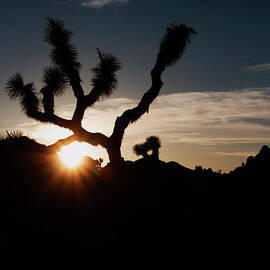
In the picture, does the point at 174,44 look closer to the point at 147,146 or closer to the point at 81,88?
the point at 81,88

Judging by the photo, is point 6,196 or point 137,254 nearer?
point 137,254

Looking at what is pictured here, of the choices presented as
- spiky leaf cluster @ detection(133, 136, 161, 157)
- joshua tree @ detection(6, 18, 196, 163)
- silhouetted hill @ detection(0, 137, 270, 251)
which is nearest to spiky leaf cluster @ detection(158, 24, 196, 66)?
joshua tree @ detection(6, 18, 196, 163)

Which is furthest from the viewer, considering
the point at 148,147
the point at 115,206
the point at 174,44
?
the point at 148,147

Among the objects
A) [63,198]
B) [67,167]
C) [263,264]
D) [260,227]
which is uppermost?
[67,167]

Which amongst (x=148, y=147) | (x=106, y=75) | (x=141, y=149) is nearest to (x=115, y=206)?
(x=106, y=75)

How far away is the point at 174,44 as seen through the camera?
1209 cm

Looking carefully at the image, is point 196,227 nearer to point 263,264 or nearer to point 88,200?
point 263,264

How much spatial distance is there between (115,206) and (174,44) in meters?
7.06

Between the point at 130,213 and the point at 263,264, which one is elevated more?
the point at 130,213

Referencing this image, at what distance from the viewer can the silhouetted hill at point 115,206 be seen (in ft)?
19.0

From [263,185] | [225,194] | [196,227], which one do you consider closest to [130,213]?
[196,227]

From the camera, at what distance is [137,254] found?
5.50 m

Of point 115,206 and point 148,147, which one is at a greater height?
point 148,147

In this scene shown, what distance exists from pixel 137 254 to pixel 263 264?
1943 millimetres
